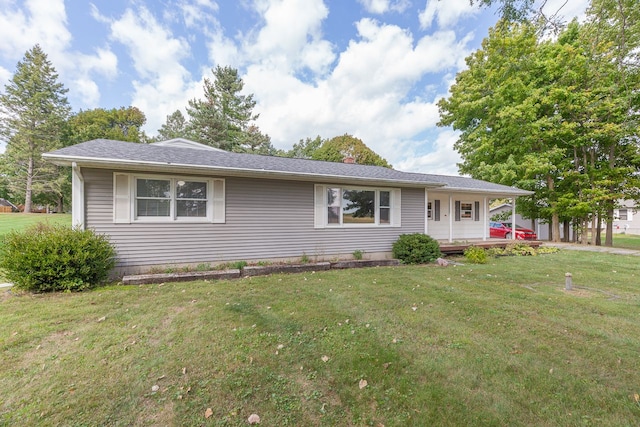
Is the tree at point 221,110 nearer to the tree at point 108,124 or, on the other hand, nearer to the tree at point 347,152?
the tree at point 108,124

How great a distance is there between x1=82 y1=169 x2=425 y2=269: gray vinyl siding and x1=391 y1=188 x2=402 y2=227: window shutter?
0.18 meters

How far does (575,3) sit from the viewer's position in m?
3.46

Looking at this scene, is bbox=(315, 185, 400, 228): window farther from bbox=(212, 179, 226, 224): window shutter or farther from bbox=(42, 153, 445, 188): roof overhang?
bbox=(212, 179, 226, 224): window shutter

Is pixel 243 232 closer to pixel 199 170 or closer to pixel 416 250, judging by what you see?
pixel 199 170

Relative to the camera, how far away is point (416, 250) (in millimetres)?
8523

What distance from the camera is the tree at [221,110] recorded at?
25172 millimetres

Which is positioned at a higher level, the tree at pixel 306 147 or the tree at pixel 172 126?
the tree at pixel 172 126

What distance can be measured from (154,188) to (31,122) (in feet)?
95.2

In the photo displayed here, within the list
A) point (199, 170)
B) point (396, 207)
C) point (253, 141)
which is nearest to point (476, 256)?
point (396, 207)

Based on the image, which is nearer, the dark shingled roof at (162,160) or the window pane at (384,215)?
the dark shingled roof at (162,160)

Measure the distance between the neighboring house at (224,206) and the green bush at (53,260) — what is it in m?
0.80

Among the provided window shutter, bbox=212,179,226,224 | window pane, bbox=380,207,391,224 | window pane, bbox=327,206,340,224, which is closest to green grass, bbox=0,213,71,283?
window shutter, bbox=212,179,226,224

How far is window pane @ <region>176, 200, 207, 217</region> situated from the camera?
6.87m

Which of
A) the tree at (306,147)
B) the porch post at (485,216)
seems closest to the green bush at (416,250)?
the porch post at (485,216)
